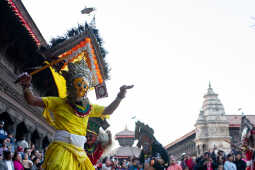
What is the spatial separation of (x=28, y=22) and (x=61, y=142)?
669 centimetres

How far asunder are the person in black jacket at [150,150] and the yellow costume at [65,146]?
8178 mm

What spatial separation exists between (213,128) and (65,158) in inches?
1920

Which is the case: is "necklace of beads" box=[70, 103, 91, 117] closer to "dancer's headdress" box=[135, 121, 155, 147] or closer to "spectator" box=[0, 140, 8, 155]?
"spectator" box=[0, 140, 8, 155]

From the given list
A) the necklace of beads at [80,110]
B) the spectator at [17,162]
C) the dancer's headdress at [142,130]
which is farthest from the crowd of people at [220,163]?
the necklace of beads at [80,110]

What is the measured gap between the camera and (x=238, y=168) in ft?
42.8

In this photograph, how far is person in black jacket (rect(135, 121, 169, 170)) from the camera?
12.0m

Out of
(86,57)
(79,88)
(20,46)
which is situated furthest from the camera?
(20,46)

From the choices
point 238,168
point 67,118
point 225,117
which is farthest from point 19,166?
point 225,117

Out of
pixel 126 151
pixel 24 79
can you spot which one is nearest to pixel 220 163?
pixel 24 79

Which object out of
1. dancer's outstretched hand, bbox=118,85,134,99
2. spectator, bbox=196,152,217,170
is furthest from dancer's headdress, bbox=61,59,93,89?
spectator, bbox=196,152,217,170

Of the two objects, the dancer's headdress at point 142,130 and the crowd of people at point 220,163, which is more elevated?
the dancer's headdress at point 142,130

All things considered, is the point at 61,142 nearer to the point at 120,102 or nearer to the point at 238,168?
the point at 120,102

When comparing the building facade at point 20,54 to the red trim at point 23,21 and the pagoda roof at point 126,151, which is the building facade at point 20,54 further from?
the pagoda roof at point 126,151

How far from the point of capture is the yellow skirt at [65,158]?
362cm
